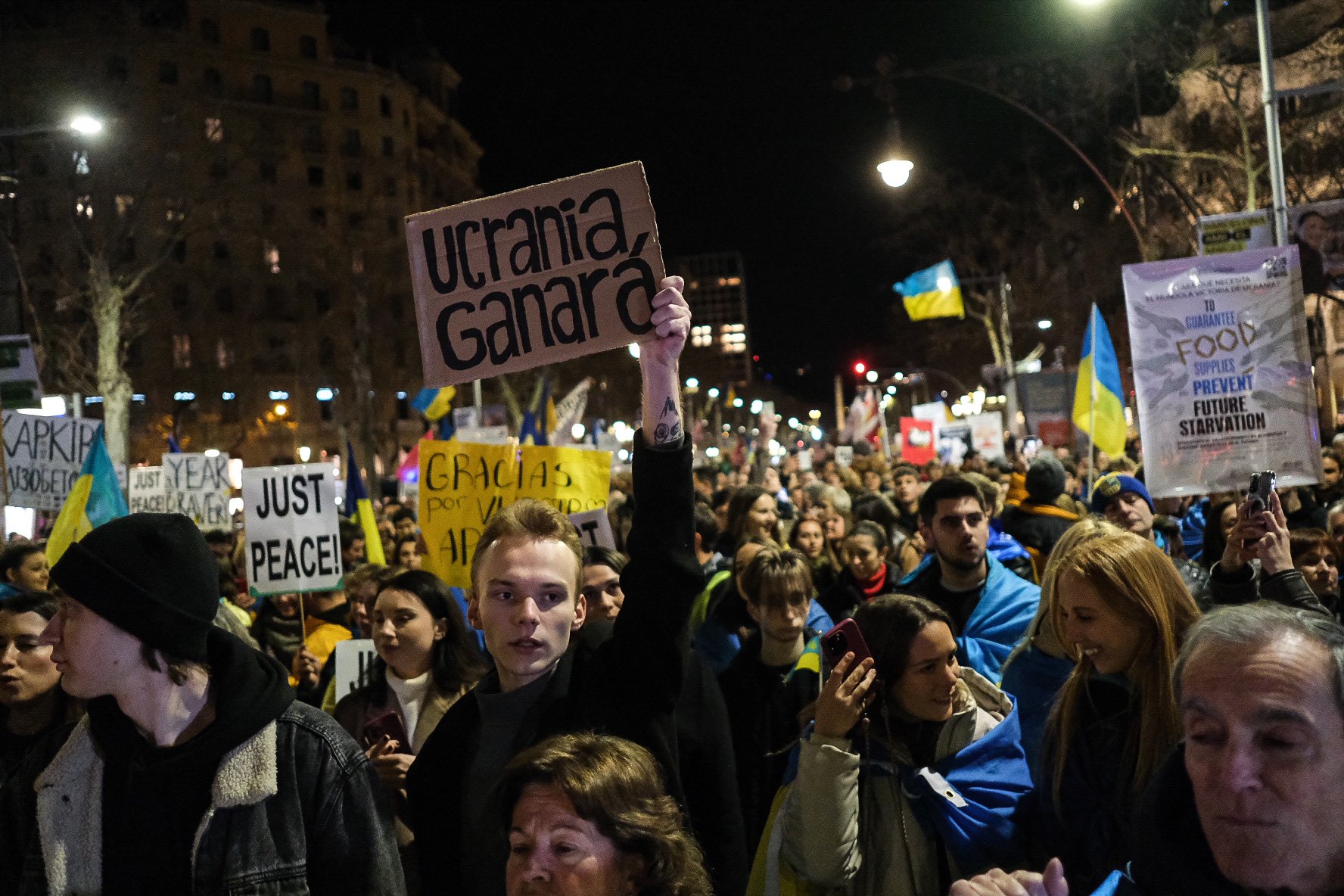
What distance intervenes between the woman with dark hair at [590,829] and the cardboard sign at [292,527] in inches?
236

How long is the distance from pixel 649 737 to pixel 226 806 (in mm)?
1033

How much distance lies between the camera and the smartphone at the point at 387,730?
3986 mm

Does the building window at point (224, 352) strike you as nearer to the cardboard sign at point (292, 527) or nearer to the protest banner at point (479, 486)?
the cardboard sign at point (292, 527)

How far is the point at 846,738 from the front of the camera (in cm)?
332

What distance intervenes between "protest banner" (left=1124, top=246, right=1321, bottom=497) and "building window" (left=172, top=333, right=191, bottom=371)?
69748 millimetres

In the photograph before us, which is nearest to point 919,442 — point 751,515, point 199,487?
point 199,487

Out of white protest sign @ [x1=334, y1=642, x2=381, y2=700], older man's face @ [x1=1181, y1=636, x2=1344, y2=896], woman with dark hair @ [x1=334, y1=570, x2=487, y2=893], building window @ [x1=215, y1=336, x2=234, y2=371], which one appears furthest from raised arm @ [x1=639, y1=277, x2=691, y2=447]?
building window @ [x1=215, y1=336, x2=234, y2=371]

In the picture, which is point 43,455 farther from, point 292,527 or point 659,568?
point 659,568

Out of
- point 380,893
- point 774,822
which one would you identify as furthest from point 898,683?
point 380,893

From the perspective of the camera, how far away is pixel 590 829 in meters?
2.62

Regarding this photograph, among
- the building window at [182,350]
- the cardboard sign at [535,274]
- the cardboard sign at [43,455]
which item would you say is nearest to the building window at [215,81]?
the building window at [182,350]

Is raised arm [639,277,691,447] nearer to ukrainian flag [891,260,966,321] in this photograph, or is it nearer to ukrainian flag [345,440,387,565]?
ukrainian flag [345,440,387,565]

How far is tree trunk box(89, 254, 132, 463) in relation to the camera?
2675cm

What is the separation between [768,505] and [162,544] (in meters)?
6.87
